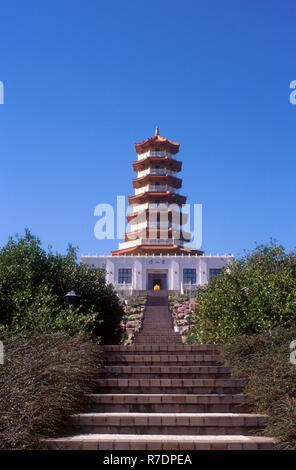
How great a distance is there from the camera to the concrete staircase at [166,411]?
5.35 meters

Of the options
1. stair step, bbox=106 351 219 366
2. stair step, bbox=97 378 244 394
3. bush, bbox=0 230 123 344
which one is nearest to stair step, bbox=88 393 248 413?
stair step, bbox=97 378 244 394

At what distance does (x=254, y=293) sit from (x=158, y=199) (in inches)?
1467

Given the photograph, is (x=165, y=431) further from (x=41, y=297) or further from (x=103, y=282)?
(x=103, y=282)

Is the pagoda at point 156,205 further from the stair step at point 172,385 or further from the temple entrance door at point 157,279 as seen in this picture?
the stair step at point 172,385

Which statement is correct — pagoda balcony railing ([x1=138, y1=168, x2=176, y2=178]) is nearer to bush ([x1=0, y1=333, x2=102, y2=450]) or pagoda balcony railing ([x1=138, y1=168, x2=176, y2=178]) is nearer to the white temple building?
the white temple building

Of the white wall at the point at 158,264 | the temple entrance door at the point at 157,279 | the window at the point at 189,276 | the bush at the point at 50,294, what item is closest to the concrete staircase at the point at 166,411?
the bush at the point at 50,294

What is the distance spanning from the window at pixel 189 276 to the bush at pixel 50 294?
26.3 metres

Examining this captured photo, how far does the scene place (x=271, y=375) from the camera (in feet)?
21.5

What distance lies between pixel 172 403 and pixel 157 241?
1588 inches

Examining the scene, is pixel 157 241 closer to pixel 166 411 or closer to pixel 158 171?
pixel 158 171

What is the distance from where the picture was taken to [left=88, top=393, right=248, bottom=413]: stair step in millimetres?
6832
